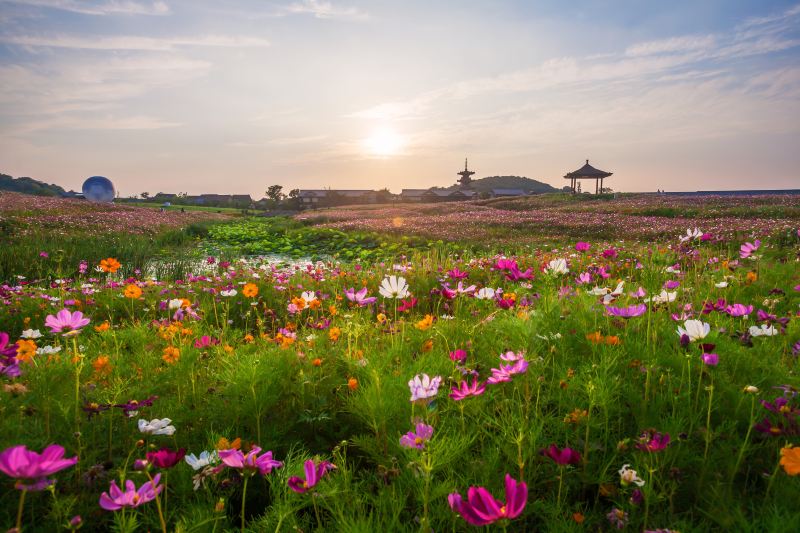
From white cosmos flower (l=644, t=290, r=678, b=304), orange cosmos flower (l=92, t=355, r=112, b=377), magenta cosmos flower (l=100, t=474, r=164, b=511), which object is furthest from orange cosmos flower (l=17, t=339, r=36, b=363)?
white cosmos flower (l=644, t=290, r=678, b=304)

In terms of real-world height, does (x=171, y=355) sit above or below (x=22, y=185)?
below

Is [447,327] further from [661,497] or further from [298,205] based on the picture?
[298,205]

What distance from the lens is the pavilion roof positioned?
53950 mm

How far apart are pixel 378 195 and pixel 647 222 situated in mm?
66673

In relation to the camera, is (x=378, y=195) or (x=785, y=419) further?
(x=378, y=195)

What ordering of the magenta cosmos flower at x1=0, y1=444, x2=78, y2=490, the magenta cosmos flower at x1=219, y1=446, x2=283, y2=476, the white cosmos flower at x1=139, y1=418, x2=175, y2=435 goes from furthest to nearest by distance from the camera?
the white cosmos flower at x1=139, y1=418, x2=175, y2=435, the magenta cosmos flower at x1=219, y1=446, x2=283, y2=476, the magenta cosmos flower at x1=0, y1=444, x2=78, y2=490

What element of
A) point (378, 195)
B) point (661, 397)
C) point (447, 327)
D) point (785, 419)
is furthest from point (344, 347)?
point (378, 195)

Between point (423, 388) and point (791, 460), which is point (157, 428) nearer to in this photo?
point (423, 388)

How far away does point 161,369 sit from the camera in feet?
8.47

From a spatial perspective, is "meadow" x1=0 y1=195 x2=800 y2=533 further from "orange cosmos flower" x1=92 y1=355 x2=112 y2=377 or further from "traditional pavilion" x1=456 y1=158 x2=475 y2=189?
"traditional pavilion" x1=456 y1=158 x2=475 y2=189

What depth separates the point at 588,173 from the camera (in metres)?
55.4

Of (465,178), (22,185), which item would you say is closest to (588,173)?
(465,178)

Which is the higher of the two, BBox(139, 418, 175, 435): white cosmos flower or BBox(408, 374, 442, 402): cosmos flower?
BBox(408, 374, 442, 402): cosmos flower

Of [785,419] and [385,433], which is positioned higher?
[785,419]
